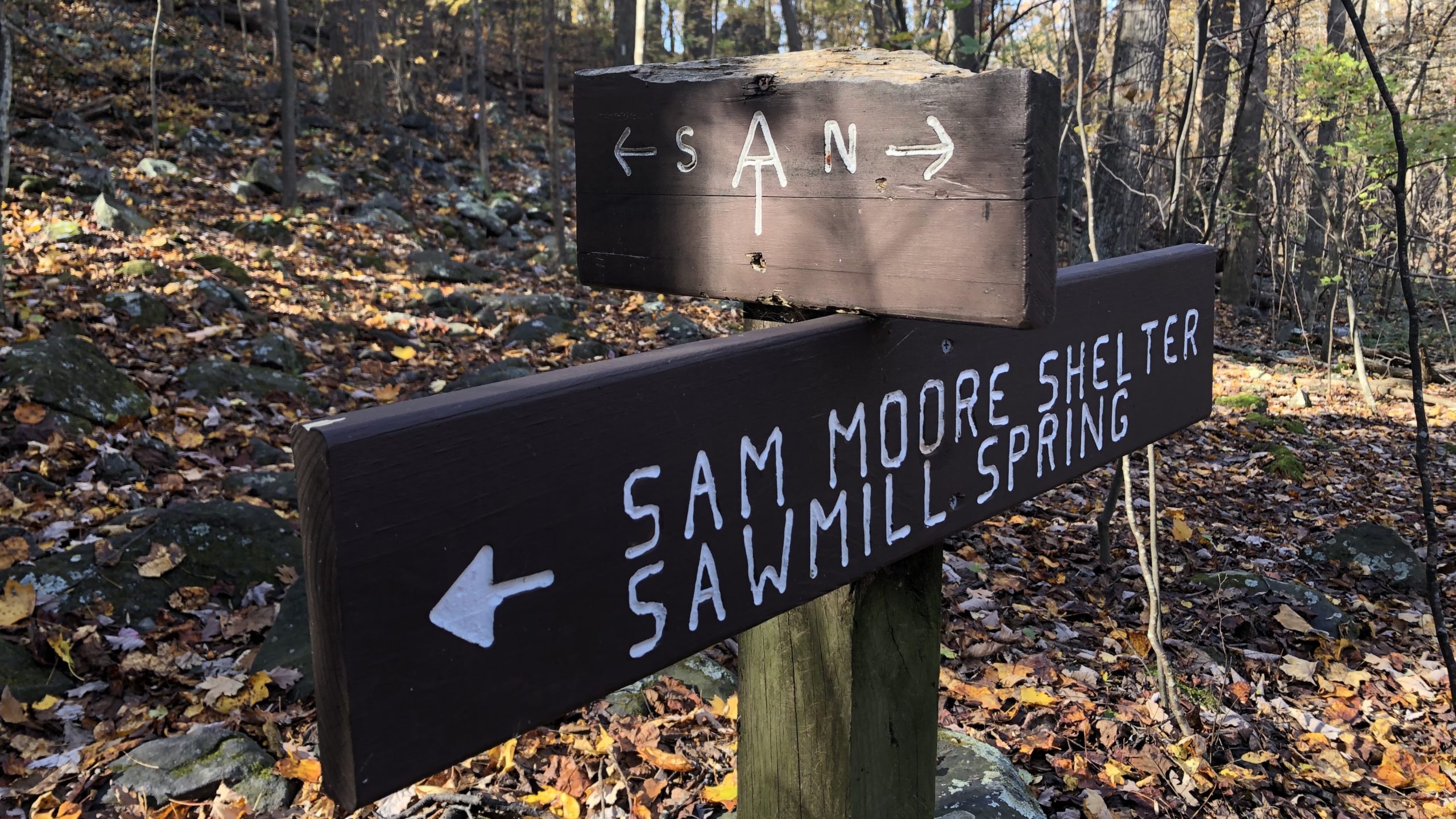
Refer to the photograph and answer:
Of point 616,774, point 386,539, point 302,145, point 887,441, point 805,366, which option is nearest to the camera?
point 386,539

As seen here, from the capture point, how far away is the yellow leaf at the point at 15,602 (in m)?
3.46

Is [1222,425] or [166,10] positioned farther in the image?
[166,10]

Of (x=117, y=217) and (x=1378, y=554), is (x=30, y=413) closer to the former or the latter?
(x=117, y=217)

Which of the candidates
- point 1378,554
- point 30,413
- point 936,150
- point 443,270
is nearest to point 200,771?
point 936,150

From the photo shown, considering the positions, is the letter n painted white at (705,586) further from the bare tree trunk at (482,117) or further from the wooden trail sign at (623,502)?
the bare tree trunk at (482,117)

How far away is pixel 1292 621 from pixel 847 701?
387cm

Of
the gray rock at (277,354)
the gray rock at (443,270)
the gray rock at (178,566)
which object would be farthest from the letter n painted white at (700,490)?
the gray rock at (443,270)

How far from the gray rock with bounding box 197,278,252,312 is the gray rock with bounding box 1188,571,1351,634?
282 inches

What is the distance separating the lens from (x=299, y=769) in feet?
9.09

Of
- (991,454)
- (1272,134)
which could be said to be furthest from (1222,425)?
(991,454)

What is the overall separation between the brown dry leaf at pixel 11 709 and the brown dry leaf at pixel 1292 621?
5045 millimetres

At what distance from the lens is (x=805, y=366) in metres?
1.21

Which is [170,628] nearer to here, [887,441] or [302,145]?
[887,441]

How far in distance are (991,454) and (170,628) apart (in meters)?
3.39
